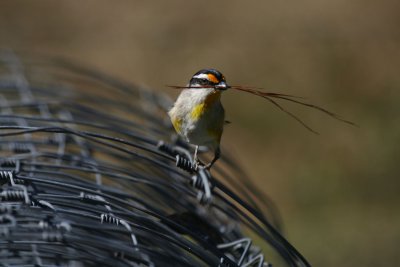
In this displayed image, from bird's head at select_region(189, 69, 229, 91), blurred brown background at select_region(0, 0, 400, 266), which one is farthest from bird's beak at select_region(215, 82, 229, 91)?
blurred brown background at select_region(0, 0, 400, 266)

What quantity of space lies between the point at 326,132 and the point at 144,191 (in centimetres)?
439

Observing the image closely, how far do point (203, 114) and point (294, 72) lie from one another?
560cm

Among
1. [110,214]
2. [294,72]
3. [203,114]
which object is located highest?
[294,72]

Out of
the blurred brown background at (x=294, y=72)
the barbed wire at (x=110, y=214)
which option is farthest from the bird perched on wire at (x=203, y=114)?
the blurred brown background at (x=294, y=72)

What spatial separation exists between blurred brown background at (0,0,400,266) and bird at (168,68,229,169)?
8.53 feet

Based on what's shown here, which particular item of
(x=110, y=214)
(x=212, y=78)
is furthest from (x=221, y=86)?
(x=110, y=214)

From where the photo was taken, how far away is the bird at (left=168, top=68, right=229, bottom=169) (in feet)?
9.46

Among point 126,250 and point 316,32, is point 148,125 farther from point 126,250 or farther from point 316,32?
point 316,32

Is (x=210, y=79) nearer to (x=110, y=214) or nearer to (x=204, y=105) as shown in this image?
(x=204, y=105)

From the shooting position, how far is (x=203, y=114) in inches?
114

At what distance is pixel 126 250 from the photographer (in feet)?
6.72

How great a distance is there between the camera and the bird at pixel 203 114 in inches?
113

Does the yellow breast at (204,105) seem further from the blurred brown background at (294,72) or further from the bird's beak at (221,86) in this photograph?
the blurred brown background at (294,72)

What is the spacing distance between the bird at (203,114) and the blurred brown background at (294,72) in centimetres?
260
